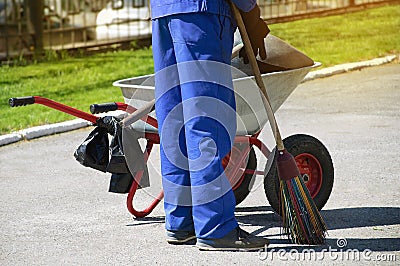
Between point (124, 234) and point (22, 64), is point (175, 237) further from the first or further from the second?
point (22, 64)

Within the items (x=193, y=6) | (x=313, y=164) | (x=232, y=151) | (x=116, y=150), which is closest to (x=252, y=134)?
(x=232, y=151)

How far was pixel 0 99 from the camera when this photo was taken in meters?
9.80

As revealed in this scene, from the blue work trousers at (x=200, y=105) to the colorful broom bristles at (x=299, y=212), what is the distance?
0.34 metres

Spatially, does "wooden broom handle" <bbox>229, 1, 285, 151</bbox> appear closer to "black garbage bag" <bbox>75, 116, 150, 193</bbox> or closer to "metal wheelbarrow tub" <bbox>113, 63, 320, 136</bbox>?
"metal wheelbarrow tub" <bbox>113, 63, 320, 136</bbox>

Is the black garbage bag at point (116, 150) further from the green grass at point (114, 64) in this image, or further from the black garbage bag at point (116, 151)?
the green grass at point (114, 64)

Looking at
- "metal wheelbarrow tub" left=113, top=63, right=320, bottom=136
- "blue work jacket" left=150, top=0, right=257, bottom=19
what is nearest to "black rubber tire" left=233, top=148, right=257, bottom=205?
"metal wheelbarrow tub" left=113, top=63, right=320, bottom=136

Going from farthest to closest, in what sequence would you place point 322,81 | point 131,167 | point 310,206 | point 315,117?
point 322,81 → point 315,117 → point 131,167 → point 310,206

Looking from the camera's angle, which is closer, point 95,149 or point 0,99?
point 95,149

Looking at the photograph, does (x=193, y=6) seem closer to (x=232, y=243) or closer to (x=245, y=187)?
(x=232, y=243)

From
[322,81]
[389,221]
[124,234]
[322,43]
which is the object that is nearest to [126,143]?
[124,234]

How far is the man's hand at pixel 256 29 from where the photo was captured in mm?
5012

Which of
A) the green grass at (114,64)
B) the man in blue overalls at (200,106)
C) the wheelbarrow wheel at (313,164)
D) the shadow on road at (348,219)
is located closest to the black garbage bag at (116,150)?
the man in blue overalls at (200,106)

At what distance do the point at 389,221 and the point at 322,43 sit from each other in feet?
27.0

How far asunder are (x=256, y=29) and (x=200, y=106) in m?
0.57
